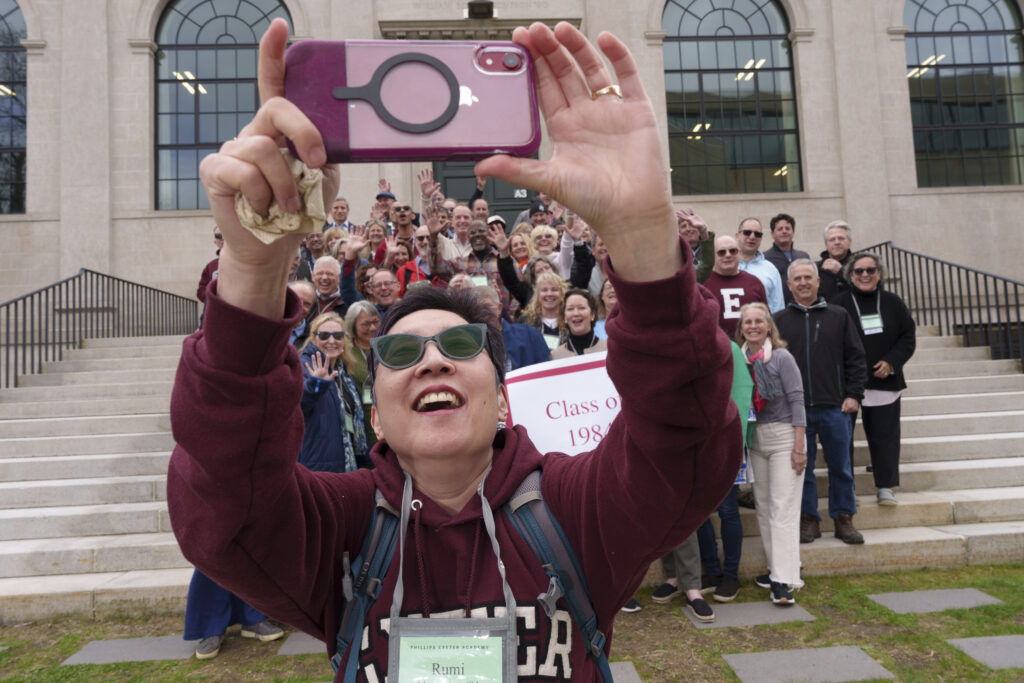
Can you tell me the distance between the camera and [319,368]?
180 inches

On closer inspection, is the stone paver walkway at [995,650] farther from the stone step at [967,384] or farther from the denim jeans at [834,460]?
the stone step at [967,384]

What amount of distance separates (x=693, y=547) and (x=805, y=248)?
12.4m

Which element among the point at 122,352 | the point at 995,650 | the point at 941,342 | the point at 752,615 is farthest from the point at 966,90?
the point at 122,352

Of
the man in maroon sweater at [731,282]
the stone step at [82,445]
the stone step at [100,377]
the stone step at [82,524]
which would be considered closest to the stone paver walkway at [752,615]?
the man in maroon sweater at [731,282]

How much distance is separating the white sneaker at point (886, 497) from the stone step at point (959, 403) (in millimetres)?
2460

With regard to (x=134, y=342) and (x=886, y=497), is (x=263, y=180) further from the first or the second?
(x=134, y=342)

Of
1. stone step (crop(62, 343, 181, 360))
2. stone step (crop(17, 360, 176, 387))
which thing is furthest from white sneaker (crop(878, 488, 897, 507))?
stone step (crop(62, 343, 181, 360))

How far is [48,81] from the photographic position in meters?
15.0

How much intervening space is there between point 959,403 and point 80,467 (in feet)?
33.5

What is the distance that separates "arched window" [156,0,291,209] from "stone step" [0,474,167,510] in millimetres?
10522

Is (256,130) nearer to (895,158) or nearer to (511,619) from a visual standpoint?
(511,619)

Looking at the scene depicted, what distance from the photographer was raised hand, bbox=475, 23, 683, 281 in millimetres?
1228

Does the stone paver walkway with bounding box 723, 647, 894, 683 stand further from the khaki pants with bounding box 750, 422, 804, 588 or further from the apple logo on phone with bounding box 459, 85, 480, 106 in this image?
the apple logo on phone with bounding box 459, 85, 480, 106

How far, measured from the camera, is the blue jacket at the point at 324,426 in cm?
460
